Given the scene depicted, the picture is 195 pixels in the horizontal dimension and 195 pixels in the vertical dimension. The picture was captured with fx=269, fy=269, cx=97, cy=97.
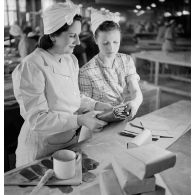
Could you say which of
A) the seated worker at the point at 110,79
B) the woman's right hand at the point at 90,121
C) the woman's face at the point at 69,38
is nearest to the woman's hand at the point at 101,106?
the seated worker at the point at 110,79

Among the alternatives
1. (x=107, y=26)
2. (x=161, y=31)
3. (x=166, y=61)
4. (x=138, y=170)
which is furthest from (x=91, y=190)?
(x=161, y=31)

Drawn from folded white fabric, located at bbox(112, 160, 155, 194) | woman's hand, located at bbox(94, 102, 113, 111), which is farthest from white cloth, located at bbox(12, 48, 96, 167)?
folded white fabric, located at bbox(112, 160, 155, 194)

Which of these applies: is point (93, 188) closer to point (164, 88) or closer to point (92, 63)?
point (92, 63)

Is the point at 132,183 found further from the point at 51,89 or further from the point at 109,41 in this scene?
the point at 109,41

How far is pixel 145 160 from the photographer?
95 cm

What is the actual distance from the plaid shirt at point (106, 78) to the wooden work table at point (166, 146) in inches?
8.3

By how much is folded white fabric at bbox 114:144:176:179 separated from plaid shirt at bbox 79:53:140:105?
2.52ft

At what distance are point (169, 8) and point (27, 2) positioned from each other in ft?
24.6

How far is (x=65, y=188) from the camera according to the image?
1.14 meters

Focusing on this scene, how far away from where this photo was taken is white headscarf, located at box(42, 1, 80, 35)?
1307mm

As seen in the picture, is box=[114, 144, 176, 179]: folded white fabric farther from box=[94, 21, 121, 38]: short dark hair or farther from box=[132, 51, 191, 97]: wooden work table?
box=[132, 51, 191, 97]: wooden work table

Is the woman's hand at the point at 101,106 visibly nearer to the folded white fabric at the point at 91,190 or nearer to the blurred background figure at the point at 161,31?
the folded white fabric at the point at 91,190

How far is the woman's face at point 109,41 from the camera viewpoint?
60.3 inches

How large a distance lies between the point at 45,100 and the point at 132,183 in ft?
2.04
